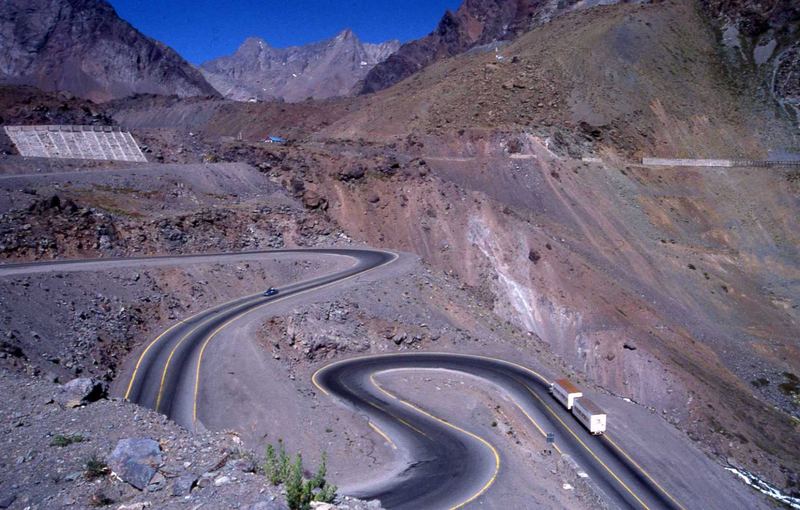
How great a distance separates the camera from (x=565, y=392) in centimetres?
2597

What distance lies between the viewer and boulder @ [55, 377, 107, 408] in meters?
15.5

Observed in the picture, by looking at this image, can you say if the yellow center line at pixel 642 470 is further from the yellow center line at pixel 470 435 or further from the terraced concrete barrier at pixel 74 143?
the terraced concrete barrier at pixel 74 143

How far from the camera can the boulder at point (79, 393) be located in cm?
1549

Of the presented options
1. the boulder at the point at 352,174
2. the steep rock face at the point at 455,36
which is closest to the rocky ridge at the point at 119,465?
the boulder at the point at 352,174

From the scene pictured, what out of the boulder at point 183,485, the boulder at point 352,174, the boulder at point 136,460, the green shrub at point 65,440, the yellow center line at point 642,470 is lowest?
the yellow center line at point 642,470

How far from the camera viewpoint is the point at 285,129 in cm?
8775

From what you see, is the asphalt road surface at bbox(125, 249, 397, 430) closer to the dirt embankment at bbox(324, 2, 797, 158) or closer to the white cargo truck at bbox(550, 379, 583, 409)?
the white cargo truck at bbox(550, 379, 583, 409)

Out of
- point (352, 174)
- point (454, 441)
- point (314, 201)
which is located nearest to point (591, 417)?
point (454, 441)

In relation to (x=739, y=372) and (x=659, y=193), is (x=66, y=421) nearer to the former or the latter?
(x=739, y=372)

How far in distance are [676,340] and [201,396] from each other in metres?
31.8

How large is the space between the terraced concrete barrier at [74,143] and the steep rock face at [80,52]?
299 ft

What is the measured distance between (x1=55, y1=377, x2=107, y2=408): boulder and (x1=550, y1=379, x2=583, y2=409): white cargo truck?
18112 mm

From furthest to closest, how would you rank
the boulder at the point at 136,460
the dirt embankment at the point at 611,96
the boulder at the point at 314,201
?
1. the dirt embankment at the point at 611,96
2. the boulder at the point at 314,201
3. the boulder at the point at 136,460

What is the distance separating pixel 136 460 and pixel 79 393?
5020 mm
